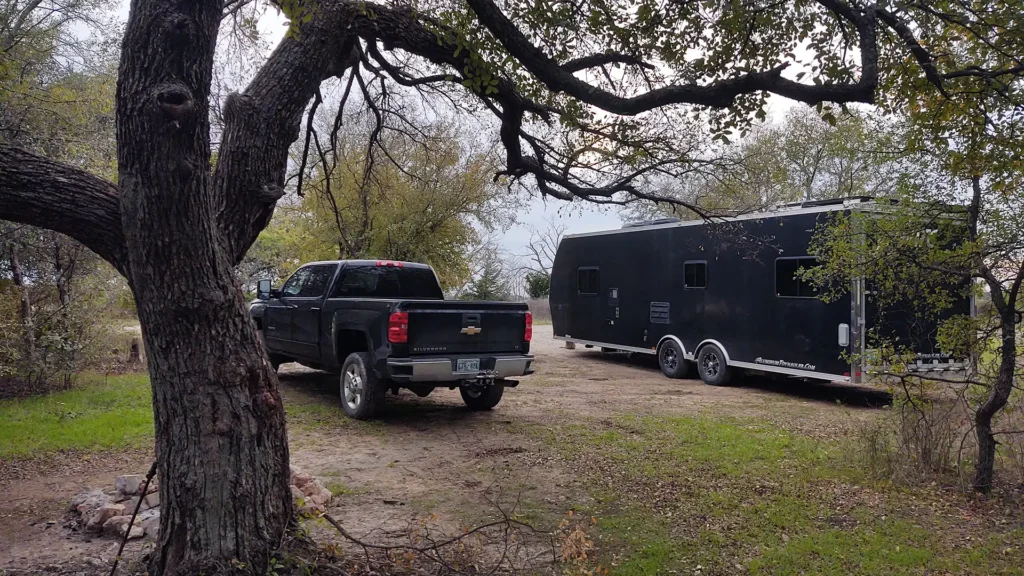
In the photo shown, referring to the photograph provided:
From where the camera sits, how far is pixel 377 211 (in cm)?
1603

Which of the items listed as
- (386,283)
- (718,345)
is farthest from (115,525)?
(718,345)

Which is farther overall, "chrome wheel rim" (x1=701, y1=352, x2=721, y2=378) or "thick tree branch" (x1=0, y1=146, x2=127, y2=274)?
"chrome wheel rim" (x1=701, y1=352, x2=721, y2=378)

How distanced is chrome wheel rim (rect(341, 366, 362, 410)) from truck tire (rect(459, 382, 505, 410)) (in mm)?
1393

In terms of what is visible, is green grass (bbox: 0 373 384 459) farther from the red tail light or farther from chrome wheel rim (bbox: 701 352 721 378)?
chrome wheel rim (bbox: 701 352 721 378)

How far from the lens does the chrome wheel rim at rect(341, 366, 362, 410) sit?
28.0ft

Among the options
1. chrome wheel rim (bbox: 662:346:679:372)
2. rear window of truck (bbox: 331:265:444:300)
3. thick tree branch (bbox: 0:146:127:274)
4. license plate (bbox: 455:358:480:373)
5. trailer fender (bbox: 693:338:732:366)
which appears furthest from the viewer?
chrome wheel rim (bbox: 662:346:679:372)

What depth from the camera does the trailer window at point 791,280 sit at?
1030 cm

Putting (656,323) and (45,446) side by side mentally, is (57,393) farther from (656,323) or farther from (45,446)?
(656,323)

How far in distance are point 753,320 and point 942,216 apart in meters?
5.29

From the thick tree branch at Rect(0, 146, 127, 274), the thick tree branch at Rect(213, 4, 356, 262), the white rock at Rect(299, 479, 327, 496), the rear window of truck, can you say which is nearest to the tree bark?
the white rock at Rect(299, 479, 327, 496)

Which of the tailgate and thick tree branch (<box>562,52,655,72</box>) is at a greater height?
thick tree branch (<box>562,52,655,72</box>)

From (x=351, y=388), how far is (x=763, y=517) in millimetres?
5397

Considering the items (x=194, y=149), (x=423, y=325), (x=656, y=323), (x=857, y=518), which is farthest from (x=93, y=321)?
(x=857, y=518)

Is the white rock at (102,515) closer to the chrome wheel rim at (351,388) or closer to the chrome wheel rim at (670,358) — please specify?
the chrome wheel rim at (351,388)
